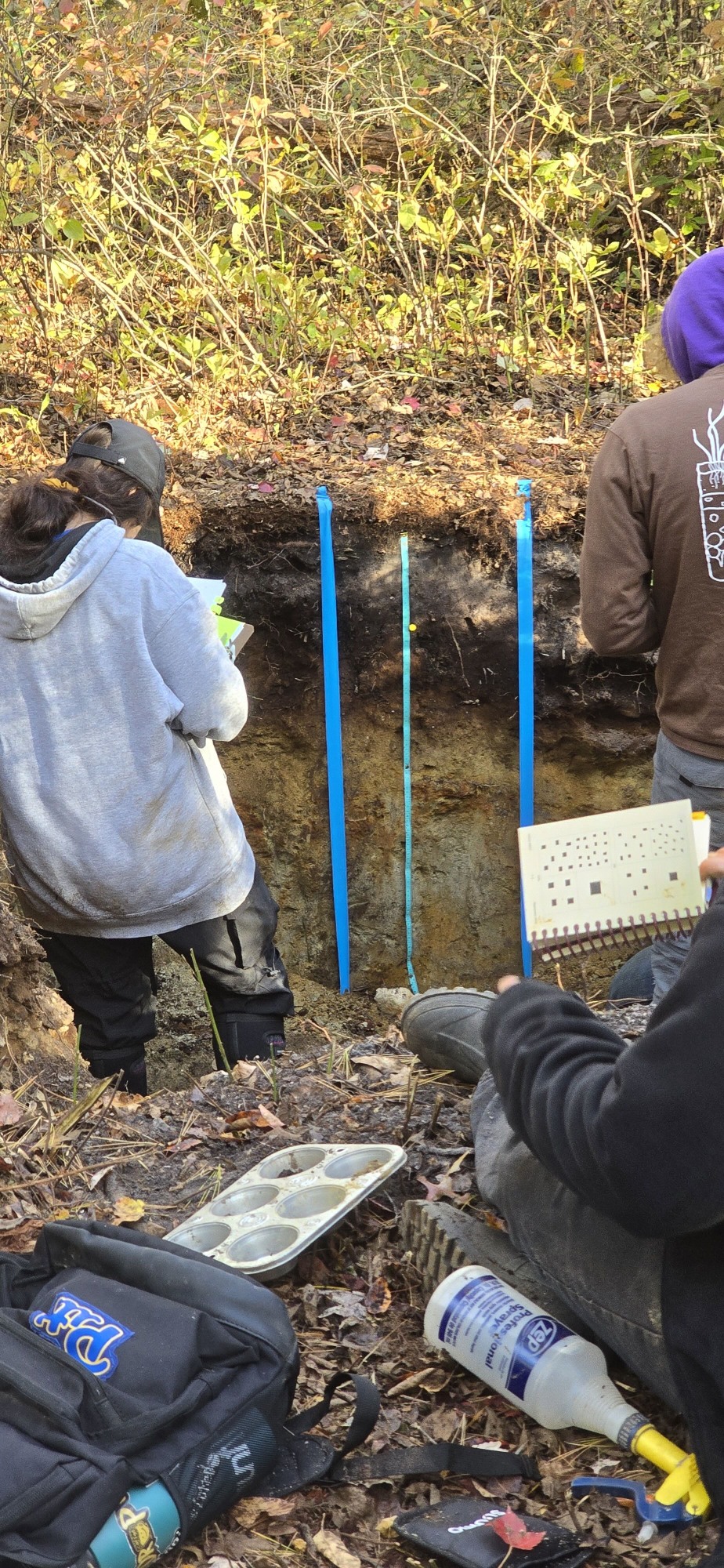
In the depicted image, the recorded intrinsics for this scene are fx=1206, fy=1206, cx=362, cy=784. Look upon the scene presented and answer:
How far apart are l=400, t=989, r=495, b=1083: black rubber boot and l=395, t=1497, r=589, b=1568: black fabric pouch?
3.49 ft

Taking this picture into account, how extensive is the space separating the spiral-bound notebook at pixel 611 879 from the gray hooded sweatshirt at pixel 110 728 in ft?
4.71

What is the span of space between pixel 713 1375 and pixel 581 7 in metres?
7.15

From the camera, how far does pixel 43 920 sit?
3387mm

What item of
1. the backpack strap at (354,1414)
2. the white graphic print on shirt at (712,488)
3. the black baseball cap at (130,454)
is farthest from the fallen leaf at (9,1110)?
the white graphic print on shirt at (712,488)

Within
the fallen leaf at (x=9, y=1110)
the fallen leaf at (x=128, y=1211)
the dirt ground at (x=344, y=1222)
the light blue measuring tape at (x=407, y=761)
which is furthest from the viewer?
the light blue measuring tape at (x=407, y=761)

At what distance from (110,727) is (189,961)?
83 centimetres

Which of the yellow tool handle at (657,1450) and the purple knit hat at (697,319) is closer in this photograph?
the yellow tool handle at (657,1450)

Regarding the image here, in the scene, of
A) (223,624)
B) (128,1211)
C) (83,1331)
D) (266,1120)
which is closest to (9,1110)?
(128,1211)

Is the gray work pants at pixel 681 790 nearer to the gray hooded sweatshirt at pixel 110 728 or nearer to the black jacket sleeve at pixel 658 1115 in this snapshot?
the gray hooded sweatshirt at pixel 110 728

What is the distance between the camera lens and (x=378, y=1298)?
2174mm

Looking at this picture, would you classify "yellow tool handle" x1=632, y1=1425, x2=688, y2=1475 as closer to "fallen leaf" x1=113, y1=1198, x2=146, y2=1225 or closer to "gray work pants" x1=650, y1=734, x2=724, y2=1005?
"fallen leaf" x1=113, y1=1198, x2=146, y2=1225

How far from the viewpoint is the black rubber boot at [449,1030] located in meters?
2.74

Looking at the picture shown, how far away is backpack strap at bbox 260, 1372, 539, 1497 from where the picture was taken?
1.73m

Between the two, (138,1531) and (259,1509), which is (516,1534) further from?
(138,1531)
